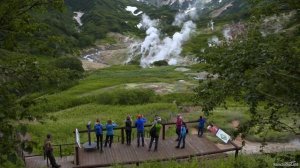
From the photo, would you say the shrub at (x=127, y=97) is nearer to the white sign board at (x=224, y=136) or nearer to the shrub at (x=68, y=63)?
the shrub at (x=68, y=63)

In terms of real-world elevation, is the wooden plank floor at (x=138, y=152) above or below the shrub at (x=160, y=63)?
below

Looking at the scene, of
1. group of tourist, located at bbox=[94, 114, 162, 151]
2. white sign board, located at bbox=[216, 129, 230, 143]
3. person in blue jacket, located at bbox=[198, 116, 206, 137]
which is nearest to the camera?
group of tourist, located at bbox=[94, 114, 162, 151]

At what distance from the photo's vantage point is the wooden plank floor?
19.8 metres

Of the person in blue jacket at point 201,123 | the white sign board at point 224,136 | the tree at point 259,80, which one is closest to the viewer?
the tree at point 259,80

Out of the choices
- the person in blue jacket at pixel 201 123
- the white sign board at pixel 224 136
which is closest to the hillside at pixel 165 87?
the white sign board at pixel 224 136

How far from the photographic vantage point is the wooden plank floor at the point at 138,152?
1985 cm

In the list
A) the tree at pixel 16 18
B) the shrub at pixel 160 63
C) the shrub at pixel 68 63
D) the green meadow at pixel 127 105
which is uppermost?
the tree at pixel 16 18

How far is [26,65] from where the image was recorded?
1118 centimetres

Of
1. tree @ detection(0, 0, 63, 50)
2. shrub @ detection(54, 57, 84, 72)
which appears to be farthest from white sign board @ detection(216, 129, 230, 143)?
shrub @ detection(54, 57, 84, 72)

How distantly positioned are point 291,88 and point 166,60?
291 feet

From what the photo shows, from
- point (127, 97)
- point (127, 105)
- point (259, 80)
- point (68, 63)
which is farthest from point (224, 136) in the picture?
point (68, 63)

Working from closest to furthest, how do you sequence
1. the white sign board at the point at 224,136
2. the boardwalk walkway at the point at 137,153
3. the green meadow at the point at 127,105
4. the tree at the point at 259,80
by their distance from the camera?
1. the tree at the point at 259,80
2. the boardwalk walkway at the point at 137,153
3. the white sign board at the point at 224,136
4. the green meadow at the point at 127,105

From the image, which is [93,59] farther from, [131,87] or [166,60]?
[131,87]

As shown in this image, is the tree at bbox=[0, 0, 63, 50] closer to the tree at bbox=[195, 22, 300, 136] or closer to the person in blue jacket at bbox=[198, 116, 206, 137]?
the tree at bbox=[195, 22, 300, 136]
